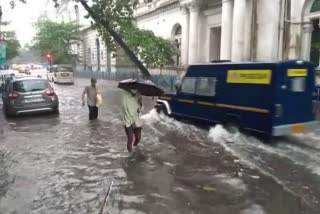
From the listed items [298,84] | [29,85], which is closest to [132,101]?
[298,84]

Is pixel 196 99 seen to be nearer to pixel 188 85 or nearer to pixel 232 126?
pixel 188 85

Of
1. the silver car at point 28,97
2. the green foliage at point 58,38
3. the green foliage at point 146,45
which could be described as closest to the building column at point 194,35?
the green foliage at point 146,45

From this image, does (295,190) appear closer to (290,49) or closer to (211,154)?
(211,154)

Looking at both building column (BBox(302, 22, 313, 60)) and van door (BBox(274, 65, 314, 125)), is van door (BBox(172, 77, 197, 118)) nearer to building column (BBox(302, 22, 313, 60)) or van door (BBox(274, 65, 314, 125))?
van door (BBox(274, 65, 314, 125))

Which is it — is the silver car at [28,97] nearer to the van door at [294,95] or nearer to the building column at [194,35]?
the van door at [294,95]

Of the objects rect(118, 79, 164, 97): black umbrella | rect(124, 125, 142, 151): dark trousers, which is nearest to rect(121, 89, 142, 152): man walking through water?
rect(124, 125, 142, 151): dark trousers

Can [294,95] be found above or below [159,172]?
above

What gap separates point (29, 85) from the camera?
16.1 meters

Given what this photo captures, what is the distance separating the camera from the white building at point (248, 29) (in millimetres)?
20031

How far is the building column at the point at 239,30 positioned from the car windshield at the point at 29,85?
36.3 ft

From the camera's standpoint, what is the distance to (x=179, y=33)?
33.6 m

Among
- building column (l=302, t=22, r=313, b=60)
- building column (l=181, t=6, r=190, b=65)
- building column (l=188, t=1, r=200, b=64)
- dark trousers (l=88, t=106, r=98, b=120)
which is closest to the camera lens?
dark trousers (l=88, t=106, r=98, b=120)

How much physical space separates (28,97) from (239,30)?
1243cm

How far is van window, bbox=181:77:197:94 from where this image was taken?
13.0m
